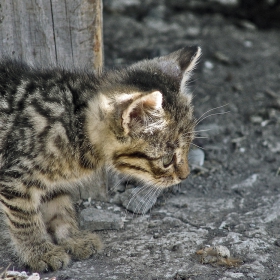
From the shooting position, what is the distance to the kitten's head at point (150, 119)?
3994 millimetres

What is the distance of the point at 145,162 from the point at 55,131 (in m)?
0.67

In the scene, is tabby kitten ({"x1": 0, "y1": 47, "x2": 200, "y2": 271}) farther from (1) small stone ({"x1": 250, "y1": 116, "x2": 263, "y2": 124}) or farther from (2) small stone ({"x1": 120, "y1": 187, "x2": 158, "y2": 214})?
(1) small stone ({"x1": 250, "y1": 116, "x2": 263, "y2": 124})

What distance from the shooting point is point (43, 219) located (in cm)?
477

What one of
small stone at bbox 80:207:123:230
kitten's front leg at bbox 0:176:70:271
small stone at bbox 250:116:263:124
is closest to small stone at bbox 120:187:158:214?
small stone at bbox 80:207:123:230

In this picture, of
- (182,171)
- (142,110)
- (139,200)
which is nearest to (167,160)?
(182,171)

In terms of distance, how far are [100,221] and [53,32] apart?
155cm

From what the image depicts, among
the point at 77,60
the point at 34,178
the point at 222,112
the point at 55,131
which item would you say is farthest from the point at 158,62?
the point at 222,112

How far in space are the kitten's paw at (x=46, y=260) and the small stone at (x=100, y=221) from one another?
513 millimetres

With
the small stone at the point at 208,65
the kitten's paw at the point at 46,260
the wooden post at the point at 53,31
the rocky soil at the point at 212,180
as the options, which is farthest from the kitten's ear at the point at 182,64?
the small stone at the point at 208,65

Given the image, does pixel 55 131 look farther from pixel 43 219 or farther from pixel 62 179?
pixel 43 219

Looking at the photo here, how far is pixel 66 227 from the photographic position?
15.5 feet

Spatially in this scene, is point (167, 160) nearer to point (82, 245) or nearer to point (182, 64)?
point (182, 64)

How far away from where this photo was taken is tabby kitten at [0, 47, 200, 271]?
13.5ft

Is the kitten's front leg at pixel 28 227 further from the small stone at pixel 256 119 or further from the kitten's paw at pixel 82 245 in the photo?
the small stone at pixel 256 119
